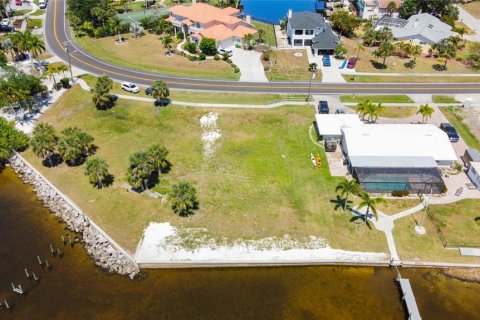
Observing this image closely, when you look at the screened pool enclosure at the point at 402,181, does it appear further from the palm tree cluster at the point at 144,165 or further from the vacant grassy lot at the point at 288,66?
the vacant grassy lot at the point at 288,66

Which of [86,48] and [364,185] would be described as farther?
[86,48]

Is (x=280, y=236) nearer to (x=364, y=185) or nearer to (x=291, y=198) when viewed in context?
(x=291, y=198)

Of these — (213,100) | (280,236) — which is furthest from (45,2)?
(280,236)

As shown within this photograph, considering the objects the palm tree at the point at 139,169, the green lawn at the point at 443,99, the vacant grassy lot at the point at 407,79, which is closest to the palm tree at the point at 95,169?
the palm tree at the point at 139,169

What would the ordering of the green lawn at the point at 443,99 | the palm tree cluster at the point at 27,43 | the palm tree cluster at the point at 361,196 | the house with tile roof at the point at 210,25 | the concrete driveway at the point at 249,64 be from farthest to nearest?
the house with tile roof at the point at 210,25 < the concrete driveway at the point at 249,64 < the palm tree cluster at the point at 27,43 < the green lawn at the point at 443,99 < the palm tree cluster at the point at 361,196

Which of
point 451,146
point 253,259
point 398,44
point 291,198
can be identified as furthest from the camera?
point 398,44

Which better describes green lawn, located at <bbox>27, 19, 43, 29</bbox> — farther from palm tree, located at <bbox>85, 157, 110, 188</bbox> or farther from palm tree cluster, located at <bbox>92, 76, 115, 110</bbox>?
palm tree, located at <bbox>85, 157, 110, 188</bbox>
